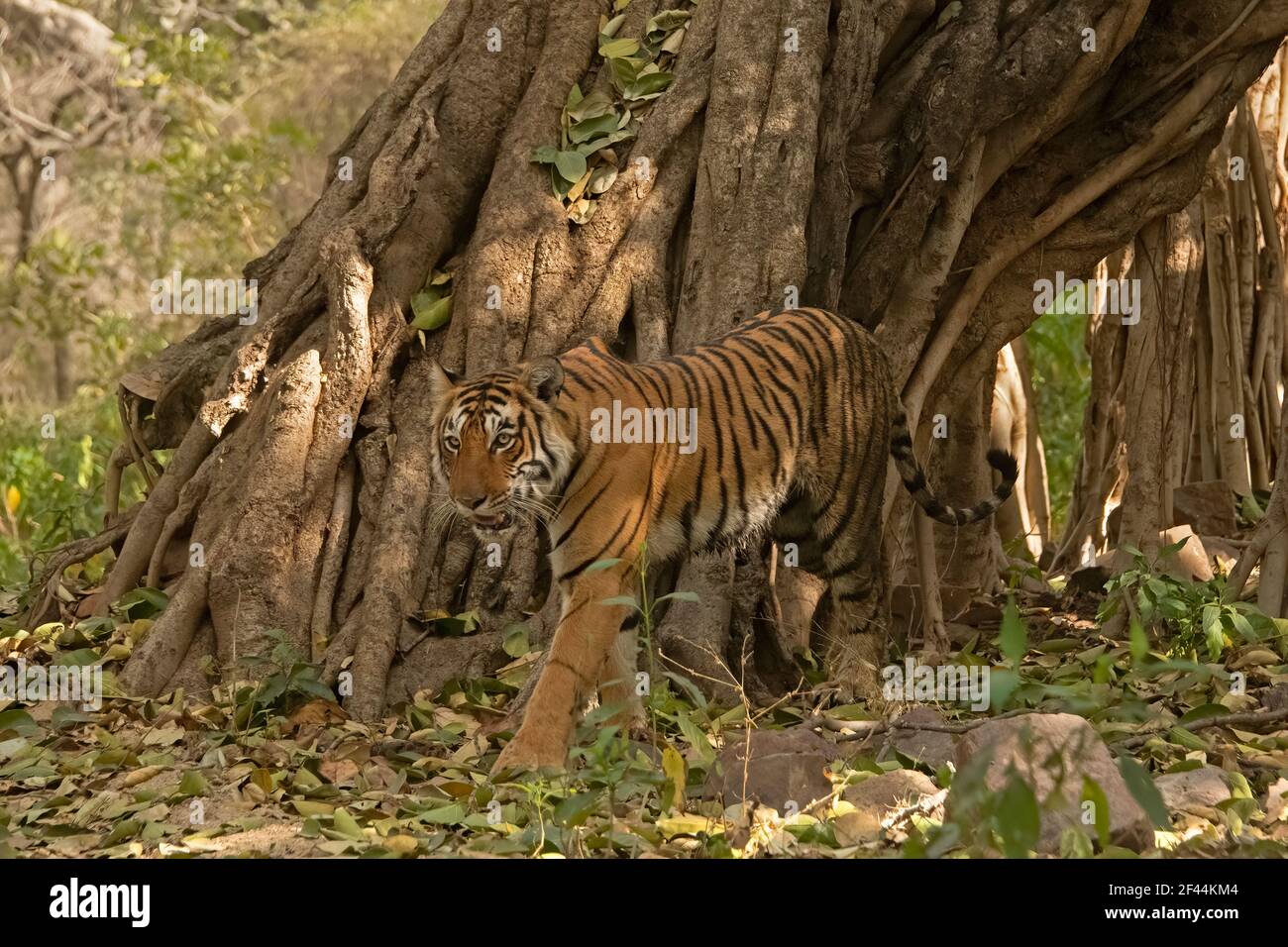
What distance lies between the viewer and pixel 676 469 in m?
5.54

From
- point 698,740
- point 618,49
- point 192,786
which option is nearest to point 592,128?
point 618,49

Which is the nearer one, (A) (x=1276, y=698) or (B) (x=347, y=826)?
Answer: (B) (x=347, y=826)

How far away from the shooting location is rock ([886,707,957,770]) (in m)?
4.73

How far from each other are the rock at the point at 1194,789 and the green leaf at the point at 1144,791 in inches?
59.8

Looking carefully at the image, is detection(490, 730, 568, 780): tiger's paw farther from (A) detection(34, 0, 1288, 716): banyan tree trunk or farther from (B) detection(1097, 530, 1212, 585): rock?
(B) detection(1097, 530, 1212, 585): rock

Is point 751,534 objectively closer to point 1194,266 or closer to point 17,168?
point 1194,266

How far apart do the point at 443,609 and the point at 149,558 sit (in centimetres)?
136

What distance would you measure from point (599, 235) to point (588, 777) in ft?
9.14

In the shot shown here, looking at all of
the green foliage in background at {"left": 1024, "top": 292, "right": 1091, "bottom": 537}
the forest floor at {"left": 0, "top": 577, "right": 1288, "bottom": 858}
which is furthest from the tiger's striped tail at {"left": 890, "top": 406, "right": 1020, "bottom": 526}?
the green foliage in background at {"left": 1024, "top": 292, "right": 1091, "bottom": 537}

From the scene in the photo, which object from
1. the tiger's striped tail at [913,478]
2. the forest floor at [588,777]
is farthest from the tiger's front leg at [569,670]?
the tiger's striped tail at [913,478]

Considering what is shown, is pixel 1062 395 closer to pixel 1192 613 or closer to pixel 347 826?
pixel 1192 613

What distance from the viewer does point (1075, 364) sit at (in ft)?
43.4

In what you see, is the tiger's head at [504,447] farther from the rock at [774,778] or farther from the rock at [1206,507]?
the rock at [1206,507]

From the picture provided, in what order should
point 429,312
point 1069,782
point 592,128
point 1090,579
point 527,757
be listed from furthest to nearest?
point 1090,579, point 592,128, point 429,312, point 527,757, point 1069,782
